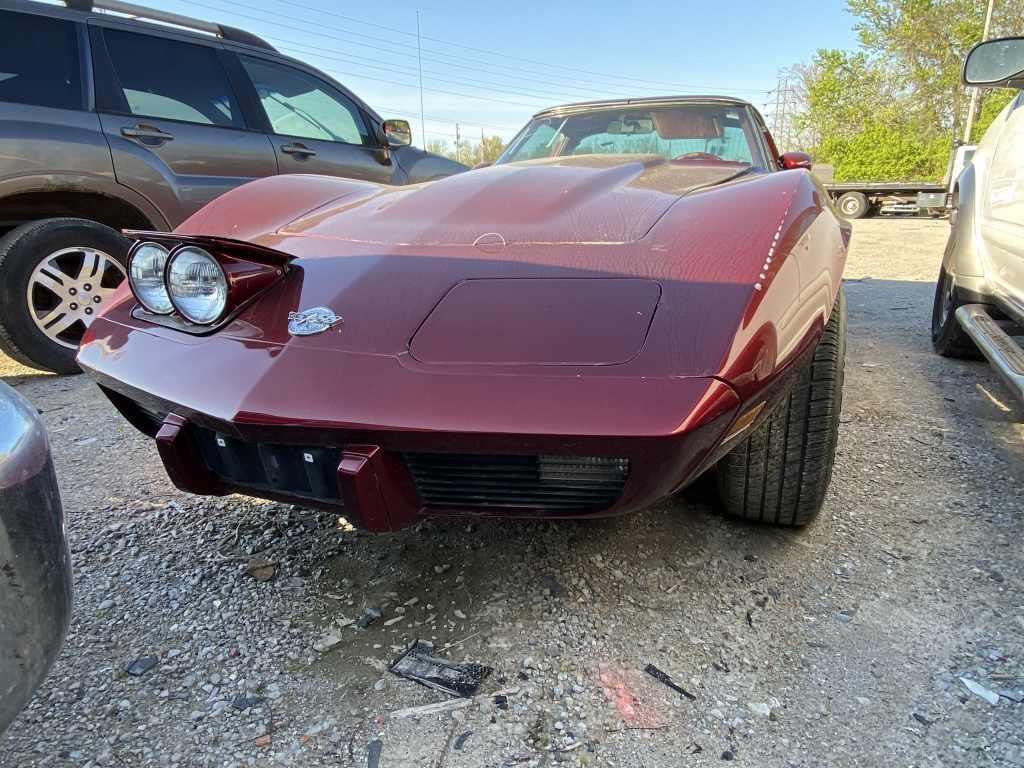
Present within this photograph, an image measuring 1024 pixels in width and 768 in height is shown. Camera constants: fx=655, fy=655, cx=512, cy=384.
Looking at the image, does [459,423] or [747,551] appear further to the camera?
[747,551]

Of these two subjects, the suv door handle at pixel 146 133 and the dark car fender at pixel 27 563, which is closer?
the dark car fender at pixel 27 563

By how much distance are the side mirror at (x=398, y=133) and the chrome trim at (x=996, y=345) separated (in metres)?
3.70

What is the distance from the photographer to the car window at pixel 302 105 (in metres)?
4.18

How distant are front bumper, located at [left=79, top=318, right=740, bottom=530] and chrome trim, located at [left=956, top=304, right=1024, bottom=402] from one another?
149 cm

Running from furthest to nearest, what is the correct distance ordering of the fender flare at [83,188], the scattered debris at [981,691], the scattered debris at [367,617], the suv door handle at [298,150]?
the suv door handle at [298,150] < the fender flare at [83,188] < the scattered debris at [367,617] < the scattered debris at [981,691]

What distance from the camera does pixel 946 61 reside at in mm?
25141

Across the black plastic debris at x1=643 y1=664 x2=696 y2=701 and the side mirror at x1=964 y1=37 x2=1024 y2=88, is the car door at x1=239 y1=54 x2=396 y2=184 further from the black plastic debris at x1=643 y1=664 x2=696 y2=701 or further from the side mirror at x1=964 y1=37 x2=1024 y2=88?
the black plastic debris at x1=643 y1=664 x2=696 y2=701

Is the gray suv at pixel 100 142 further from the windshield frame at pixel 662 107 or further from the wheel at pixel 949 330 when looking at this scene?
the wheel at pixel 949 330

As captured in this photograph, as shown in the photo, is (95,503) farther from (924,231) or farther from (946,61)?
(946,61)

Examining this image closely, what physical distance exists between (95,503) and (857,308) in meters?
5.16

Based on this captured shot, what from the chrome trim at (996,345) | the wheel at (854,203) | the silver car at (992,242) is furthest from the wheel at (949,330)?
the wheel at (854,203)

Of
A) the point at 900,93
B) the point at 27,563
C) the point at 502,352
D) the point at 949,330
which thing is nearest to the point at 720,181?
the point at 502,352

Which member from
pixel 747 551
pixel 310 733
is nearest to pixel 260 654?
pixel 310 733

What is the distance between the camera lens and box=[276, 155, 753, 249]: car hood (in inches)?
61.6
